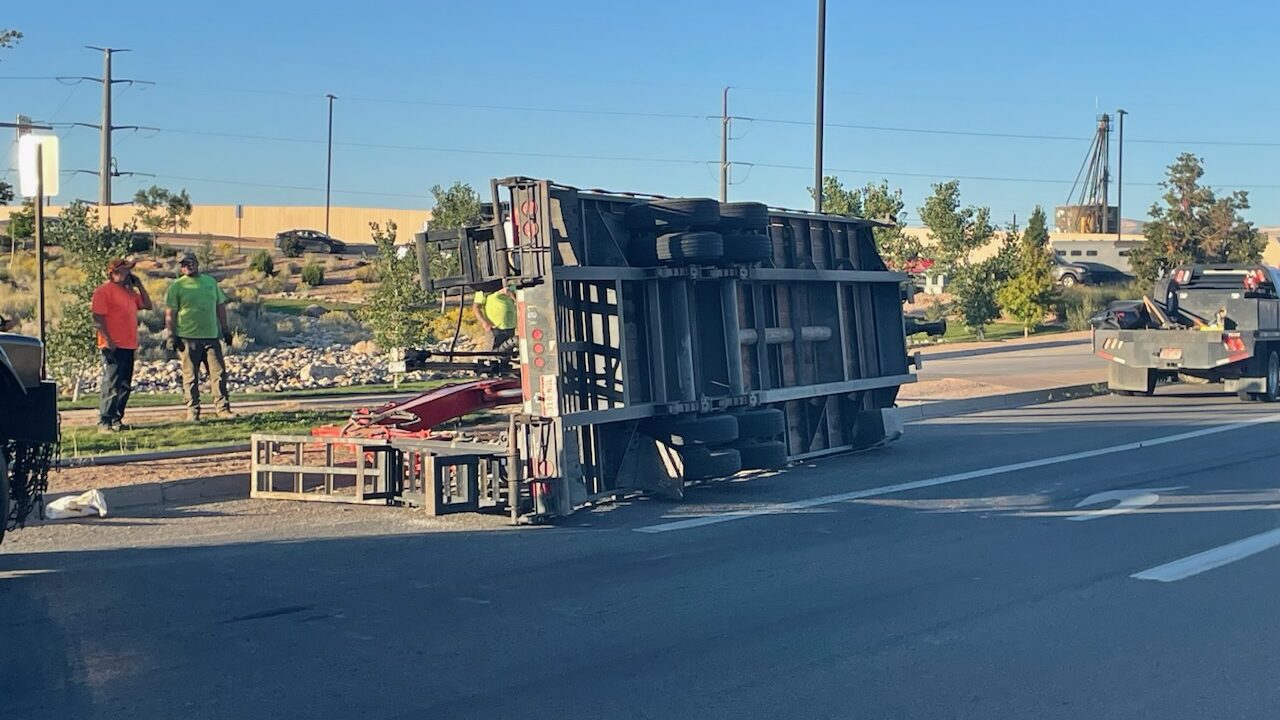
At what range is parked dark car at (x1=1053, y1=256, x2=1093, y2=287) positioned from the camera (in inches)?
2207

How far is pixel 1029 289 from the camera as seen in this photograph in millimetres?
38875

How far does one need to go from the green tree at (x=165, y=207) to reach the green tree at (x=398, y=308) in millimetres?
47416

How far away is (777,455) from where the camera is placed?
1144 cm

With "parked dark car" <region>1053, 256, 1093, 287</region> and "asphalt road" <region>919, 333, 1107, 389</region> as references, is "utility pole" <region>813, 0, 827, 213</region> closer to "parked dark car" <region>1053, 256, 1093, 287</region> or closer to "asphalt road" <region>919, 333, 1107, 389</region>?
"asphalt road" <region>919, 333, 1107, 389</region>

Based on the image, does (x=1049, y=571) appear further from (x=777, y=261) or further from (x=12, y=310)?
(x=12, y=310)

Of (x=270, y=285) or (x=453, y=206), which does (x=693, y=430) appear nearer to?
(x=453, y=206)

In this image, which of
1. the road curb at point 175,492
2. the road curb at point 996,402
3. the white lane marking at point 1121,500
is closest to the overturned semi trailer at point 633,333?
the road curb at point 175,492

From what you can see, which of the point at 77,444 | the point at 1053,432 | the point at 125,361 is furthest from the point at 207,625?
the point at 1053,432

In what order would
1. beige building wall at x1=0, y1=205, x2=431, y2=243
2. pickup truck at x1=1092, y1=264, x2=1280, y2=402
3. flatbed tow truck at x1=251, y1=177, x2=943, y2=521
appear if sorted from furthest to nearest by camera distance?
1. beige building wall at x1=0, y1=205, x2=431, y2=243
2. pickup truck at x1=1092, y1=264, x2=1280, y2=402
3. flatbed tow truck at x1=251, y1=177, x2=943, y2=521

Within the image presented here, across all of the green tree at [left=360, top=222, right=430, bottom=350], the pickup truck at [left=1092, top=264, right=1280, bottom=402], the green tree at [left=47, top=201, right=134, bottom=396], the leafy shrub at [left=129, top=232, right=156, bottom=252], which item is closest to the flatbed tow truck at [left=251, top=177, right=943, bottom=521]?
the green tree at [left=47, top=201, right=134, bottom=396]

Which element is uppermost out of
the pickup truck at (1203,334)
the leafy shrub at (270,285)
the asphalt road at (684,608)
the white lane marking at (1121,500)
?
the leafy shrub at (270,285)

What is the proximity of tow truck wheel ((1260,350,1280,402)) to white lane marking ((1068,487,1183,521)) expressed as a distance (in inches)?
401

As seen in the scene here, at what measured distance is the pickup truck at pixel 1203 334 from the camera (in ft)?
66.1

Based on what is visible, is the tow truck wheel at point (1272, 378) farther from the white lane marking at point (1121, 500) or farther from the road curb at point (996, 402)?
the white lane marking at point (1121, 500)
